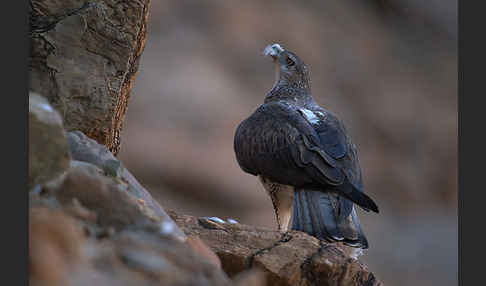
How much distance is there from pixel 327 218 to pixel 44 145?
9.97ft

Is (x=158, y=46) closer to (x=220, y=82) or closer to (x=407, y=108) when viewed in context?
(x=220, y=82)

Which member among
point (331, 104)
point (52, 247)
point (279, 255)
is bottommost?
point (279, 255)

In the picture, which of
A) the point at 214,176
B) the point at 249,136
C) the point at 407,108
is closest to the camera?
the point at 249,136

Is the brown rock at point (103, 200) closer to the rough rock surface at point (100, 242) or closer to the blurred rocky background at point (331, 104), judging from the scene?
the rough rock surface at point (100, 242)

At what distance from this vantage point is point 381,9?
51.9ft

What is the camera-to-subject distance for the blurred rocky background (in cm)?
1228

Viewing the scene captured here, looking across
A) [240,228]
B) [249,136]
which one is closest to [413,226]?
[249,136]

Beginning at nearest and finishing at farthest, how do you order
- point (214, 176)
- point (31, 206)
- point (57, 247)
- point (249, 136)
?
point (57, 247) → point (31, 206) → point (249, 136) → point (214, 176)

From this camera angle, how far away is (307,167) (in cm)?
541

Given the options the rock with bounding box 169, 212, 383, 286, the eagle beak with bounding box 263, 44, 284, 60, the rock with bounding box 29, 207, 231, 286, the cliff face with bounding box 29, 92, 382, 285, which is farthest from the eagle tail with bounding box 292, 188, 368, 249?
the rock with bounding box 29, 207, 231, 286

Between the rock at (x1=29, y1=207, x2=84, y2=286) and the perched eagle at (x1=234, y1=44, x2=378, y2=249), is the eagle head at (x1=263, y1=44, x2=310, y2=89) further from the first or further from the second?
the rock at (x1=29, y1=207, x2=84, y2=286)

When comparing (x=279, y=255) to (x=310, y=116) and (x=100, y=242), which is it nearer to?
(x=100, y=242)

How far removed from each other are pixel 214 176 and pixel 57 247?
10430 millimetres

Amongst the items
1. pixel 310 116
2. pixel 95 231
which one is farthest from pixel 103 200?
pixel 310 116
